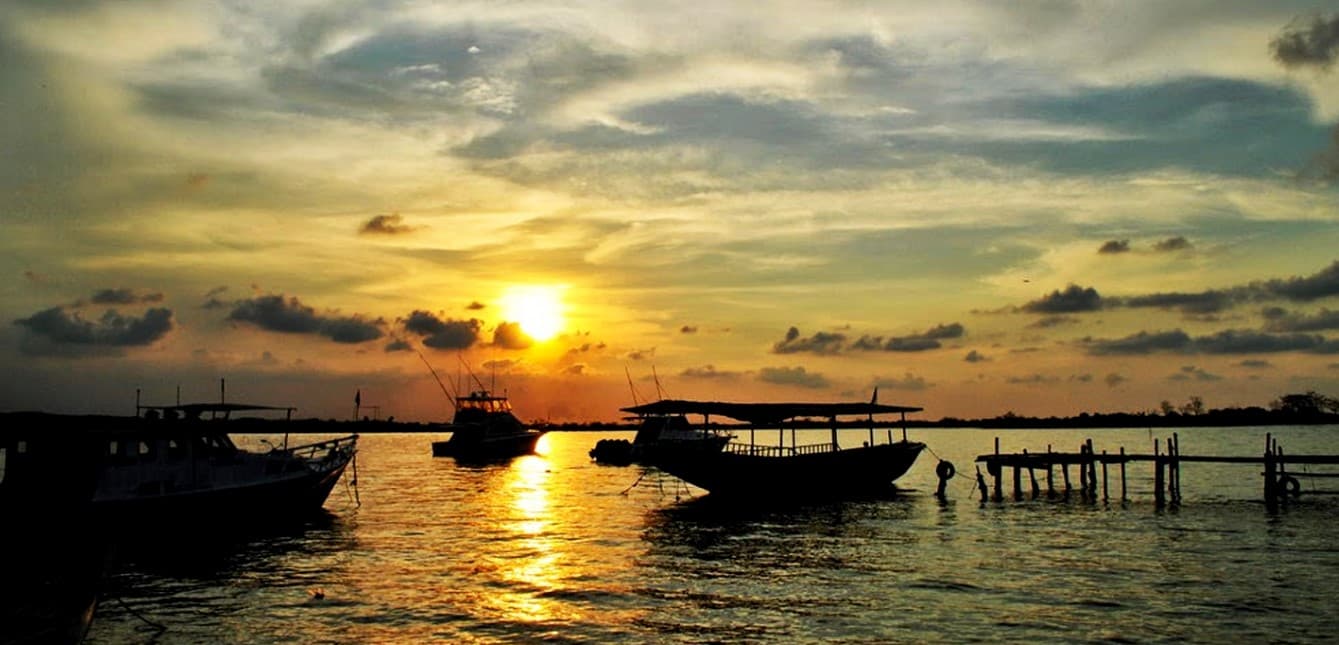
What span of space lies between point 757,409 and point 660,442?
17.0 feet

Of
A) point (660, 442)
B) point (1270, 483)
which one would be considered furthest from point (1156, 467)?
point (660, 442)

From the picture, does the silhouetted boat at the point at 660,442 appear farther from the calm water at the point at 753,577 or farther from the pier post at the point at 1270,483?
the pier post at the point at 1270,483

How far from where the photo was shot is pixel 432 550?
3516cm

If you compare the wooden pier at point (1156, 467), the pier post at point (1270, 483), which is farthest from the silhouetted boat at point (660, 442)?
the pier post at point (1270, 483)

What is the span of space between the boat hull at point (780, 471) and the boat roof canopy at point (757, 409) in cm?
208

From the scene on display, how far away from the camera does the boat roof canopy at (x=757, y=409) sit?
157ft

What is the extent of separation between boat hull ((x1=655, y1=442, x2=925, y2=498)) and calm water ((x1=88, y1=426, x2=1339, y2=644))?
1.61 m

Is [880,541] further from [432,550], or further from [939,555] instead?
[432,550]

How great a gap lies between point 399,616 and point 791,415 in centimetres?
3002

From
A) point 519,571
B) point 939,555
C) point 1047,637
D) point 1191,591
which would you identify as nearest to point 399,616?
point 519,571

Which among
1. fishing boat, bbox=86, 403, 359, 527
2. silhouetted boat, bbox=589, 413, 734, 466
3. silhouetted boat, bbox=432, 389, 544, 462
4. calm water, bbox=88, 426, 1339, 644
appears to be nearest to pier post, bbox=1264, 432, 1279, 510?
calm water, bbox=88, 426, 1339, 644

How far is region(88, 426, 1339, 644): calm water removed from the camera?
22234 millimetres

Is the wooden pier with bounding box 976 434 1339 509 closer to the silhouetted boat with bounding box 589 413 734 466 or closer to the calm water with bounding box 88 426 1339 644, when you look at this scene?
the calm water with bounding box 88 426 1339 644

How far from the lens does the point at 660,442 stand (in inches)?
1977
